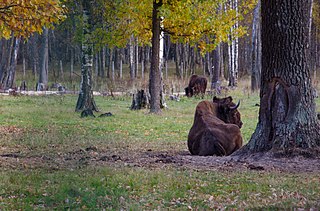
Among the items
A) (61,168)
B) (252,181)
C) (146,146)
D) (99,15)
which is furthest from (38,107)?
(252,181)

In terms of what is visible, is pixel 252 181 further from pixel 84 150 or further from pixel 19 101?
pixel 19 101

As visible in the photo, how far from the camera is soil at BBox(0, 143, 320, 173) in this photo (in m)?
10.2

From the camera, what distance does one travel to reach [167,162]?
36.0 feet

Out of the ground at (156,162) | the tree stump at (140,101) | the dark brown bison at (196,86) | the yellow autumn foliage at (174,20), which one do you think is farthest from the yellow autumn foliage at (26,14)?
the dark brown bison at (196,86)

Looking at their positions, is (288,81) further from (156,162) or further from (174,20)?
(174,20)

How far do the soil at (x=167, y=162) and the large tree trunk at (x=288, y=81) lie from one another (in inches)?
15.0

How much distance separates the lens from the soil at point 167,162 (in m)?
10.2

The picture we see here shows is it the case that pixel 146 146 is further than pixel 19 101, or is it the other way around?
pixel 19 101

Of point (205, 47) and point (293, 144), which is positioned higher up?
point (205, 47)

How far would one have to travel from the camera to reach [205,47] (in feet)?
82.6

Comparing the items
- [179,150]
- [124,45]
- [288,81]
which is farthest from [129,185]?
[124,45]

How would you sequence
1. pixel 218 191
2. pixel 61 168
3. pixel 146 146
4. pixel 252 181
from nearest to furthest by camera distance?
pixel 218 191 → pixel 252 181 → pixel 61 168 → pixel 146 146

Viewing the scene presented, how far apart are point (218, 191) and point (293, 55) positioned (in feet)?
13.3

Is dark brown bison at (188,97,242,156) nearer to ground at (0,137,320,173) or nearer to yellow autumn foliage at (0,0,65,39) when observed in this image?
ground at (0,137,320,173)
